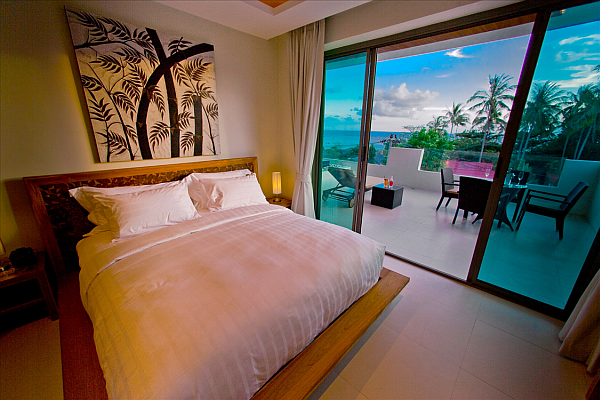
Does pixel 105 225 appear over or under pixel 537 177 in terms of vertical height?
under

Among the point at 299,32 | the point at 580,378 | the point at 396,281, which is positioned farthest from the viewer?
the point at 299,32

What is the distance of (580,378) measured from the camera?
1.41m

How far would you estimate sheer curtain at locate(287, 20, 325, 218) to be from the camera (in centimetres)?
263

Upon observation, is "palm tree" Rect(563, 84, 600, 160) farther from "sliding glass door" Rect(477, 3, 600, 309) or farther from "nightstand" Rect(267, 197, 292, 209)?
"nightstand" Rect(267, 197, 292, 209)

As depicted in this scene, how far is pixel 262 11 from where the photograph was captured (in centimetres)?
216

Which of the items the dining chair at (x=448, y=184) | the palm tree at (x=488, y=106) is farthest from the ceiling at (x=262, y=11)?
the palm tree at (x=488, y=106)

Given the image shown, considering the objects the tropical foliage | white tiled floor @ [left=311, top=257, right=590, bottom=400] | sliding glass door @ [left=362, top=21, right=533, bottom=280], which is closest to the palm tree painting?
sliding glass door @ [left=362, top=21, right=533, bottom=280]

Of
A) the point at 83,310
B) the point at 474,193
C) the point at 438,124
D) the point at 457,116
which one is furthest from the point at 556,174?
the point at 438,124

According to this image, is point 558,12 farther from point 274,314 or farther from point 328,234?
point 274,314

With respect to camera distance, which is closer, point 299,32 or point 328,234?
point 328,234

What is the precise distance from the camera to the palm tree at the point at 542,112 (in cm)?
168

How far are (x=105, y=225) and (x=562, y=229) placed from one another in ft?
12.2

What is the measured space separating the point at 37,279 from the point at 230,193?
153 cm

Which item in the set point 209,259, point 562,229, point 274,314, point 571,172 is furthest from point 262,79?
point 562,229
